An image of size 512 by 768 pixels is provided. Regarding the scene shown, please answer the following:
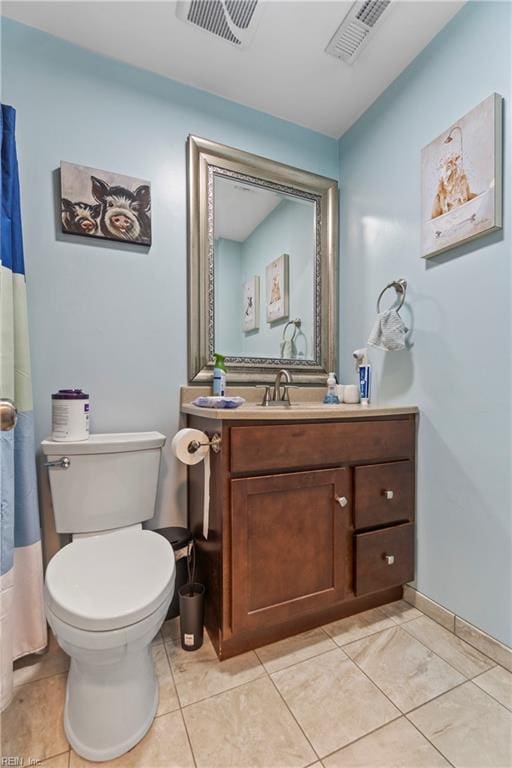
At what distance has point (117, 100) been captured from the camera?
1.48 meters

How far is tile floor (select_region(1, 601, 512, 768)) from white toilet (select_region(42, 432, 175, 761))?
6cm

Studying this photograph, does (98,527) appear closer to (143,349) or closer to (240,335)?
(143,349)

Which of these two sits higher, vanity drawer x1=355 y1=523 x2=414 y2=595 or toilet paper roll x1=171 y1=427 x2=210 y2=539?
toilet paper roll x1=171 y1=427 x2=210 y2=539

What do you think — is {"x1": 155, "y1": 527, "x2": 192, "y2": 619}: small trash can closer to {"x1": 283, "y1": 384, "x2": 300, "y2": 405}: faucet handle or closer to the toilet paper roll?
the toilet paper roll

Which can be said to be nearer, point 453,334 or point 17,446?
point 17,446

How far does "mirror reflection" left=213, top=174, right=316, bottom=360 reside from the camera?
167cm

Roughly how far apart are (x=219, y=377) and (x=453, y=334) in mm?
977

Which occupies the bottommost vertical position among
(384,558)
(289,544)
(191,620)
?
(191,620)

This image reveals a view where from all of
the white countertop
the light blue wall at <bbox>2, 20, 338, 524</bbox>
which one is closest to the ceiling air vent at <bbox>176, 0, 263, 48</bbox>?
the light blue wall at <bbox>2, 20, 338, 524</bbox>

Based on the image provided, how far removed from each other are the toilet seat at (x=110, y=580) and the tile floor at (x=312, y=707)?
0.38 metres

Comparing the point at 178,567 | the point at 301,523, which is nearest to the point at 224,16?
the point at 301,523

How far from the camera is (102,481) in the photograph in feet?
4.03

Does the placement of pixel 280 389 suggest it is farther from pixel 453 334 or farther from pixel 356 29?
pixel 356 29

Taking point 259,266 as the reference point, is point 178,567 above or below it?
below
